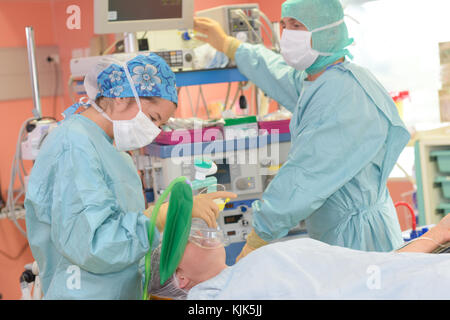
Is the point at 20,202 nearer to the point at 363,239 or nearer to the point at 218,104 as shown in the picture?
the point at 218,104

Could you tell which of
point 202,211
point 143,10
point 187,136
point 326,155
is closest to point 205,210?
point 202,211

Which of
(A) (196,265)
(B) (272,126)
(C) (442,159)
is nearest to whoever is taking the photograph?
(A) (196,265)

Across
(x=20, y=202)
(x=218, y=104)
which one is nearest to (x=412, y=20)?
(x=218, y=104)

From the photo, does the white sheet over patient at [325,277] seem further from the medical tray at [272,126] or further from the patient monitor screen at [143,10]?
the patient monitor screen at [143,10]

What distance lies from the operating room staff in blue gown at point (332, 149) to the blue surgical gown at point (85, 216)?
0.52m

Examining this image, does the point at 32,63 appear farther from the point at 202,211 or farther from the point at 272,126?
the point at 202,211

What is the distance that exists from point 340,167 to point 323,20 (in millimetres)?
558

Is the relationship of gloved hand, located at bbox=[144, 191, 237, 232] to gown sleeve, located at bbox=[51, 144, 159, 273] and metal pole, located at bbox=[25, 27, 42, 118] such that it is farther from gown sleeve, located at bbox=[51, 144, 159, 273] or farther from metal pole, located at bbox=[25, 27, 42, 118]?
metal pole, located at bbox=[25, 27, 42, 118]

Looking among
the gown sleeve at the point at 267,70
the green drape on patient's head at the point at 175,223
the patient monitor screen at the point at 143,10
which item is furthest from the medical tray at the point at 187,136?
the green drape on patient's head at the point at 175,223

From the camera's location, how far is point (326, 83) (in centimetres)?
184

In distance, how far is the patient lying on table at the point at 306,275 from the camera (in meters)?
1.15

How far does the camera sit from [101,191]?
48.8 inches

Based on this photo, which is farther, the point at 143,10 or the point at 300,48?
the point at 143,10
